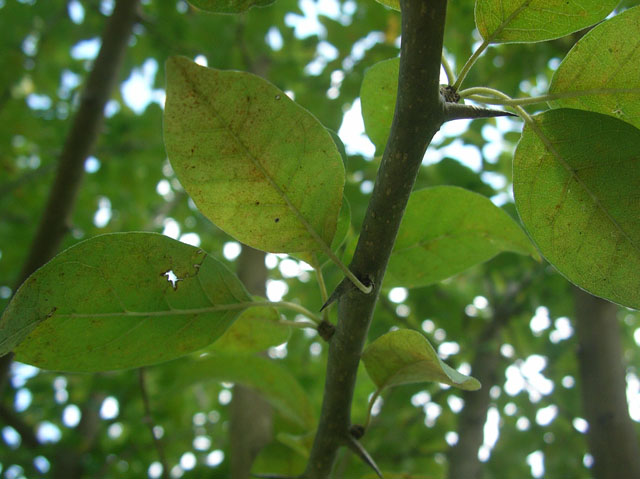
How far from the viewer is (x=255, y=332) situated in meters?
0.92

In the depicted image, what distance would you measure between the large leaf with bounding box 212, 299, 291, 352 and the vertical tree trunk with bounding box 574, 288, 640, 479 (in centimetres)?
111

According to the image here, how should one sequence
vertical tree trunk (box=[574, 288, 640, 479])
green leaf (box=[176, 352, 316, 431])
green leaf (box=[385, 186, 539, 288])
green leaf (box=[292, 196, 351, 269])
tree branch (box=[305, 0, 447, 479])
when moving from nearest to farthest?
tree branch (box=[305, 0, 447, 479]) → green leaf (box=[292, 196, 351, 269]) → green leaf (box=[385, 186, 539, 288]) → green leaf (box=[176, 352, 316, 431]) → vertical tree trunk (box=[574, 288, 640, 479])

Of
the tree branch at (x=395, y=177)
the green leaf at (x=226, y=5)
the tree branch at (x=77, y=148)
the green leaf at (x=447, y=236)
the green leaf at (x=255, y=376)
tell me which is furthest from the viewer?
the tree branch at (x=77, y=148)

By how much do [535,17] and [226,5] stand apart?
354mm

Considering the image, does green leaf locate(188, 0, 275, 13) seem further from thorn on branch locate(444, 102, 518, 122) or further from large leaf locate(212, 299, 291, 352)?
large leaf locate(212, 299, 291, 352)

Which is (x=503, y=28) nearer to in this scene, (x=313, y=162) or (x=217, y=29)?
(x=313, y=162)

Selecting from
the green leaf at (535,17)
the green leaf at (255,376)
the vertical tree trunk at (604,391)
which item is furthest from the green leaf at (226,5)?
the vertical tree trunk at (604,391)

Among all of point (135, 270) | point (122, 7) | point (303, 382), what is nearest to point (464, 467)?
point (303, 382)

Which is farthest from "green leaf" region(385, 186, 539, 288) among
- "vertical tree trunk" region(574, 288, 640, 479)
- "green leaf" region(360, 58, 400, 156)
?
"vertical tree trunk" region(574, 288, 640, 479)

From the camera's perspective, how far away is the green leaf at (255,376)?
1181 millimetres

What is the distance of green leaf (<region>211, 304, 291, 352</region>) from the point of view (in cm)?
90

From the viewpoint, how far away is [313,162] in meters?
0.61

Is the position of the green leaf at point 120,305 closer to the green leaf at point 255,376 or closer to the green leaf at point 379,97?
the green leaf at point 379,97

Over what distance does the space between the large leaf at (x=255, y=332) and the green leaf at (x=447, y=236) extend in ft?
0.66
